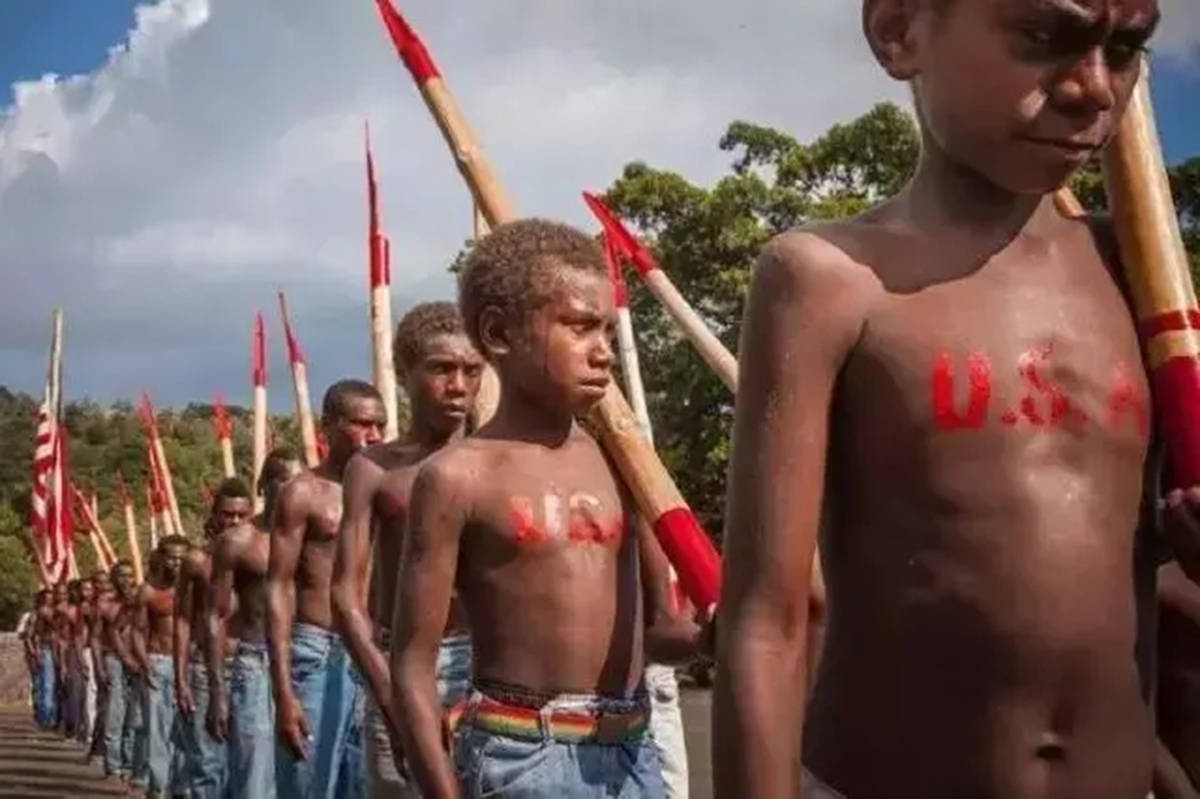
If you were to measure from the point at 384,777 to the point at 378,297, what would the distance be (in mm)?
3184

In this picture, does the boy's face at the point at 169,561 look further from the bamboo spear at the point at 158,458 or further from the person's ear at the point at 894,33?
the person's ear at the point at 894,33

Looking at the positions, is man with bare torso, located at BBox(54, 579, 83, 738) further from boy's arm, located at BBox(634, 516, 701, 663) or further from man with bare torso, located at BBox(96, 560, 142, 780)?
boy's arm, located at BBox(634, 516, 701, 663)

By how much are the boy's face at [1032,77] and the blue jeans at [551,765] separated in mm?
2135

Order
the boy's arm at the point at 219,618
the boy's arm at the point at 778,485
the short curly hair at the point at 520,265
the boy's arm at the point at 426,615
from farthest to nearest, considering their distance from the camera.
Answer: the boy's arm at the point at 219,618 → the short curly hair at the point at 520,265 → the boy's arm at the point at 426,615 → the boy's arm at the point at 778,485

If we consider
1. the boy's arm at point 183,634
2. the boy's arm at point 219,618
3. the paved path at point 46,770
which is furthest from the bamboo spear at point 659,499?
the paved path at point 46,770

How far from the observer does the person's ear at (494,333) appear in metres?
4.35

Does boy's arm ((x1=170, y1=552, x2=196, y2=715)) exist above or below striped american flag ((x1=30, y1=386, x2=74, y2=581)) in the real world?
below

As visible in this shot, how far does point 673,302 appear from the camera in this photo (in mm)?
7180

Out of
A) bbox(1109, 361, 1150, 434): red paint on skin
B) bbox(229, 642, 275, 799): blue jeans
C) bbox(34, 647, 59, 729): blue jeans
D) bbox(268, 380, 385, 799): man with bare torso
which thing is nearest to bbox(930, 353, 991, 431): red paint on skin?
bbox(1109, 361, 1150, 434): red paint on skin

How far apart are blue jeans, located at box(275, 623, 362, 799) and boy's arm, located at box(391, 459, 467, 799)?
2.98 m

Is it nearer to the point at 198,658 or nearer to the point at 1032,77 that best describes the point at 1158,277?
the point at 1032,77

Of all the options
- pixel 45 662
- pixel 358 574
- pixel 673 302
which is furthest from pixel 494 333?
pixel 45 662

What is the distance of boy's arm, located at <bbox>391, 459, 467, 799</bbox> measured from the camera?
4.21 meters

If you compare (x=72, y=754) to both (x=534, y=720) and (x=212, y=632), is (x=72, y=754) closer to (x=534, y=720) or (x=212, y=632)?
(x=212, y=632)
